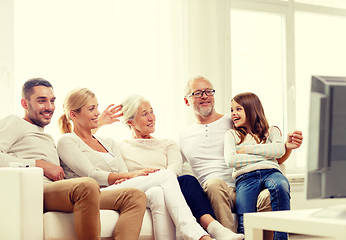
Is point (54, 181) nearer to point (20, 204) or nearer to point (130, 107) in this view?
point (20, 204)

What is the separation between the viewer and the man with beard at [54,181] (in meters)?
2.59

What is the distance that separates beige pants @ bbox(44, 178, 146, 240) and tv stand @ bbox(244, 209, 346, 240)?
1109mm

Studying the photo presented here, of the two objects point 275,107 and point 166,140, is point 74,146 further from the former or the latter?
point 275,107

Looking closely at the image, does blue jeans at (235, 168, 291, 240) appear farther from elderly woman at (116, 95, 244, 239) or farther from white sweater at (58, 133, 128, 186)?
white sweater at (58, 133, 128, 186)

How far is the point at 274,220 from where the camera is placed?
1571 mm

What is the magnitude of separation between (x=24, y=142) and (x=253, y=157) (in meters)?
1.37

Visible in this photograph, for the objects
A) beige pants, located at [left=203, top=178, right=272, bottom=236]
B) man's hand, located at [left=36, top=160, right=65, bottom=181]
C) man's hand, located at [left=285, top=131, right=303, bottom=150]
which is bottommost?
beige pants, located at [left=203, top=178, right=272, bottom=236]

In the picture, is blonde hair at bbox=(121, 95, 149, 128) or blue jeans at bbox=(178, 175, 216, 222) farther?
blonde hair at bbox=(121, 95, 149, 128)

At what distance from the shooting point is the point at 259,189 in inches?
125

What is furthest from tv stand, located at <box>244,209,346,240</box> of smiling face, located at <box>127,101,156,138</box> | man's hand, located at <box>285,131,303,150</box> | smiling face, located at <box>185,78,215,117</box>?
smiling face, located at <box>185,78,215,117</box>

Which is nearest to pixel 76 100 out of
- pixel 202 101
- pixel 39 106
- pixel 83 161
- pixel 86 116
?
pixel 86 116

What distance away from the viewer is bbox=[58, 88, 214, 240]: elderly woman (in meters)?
2.90

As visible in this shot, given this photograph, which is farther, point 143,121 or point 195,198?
point 143,121

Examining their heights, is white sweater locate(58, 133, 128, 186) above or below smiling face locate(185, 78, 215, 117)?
below
